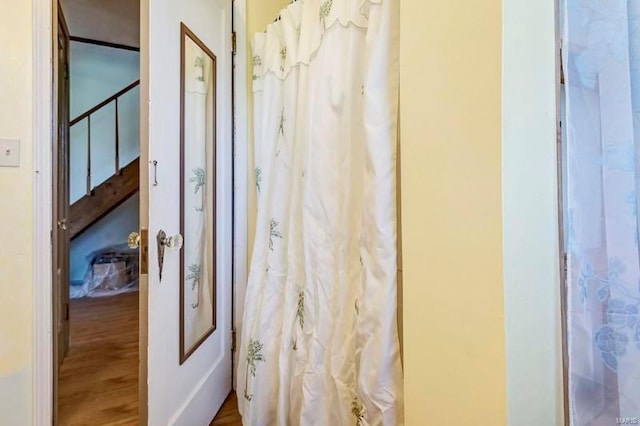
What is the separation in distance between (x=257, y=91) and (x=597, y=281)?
4.83 ft

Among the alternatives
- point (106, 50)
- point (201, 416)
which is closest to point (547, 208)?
point (201, 416)

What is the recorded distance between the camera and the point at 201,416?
1.44m

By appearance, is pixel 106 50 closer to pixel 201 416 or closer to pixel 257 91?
pixel 257 91

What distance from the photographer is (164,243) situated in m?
1.15

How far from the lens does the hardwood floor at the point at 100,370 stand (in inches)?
64.6

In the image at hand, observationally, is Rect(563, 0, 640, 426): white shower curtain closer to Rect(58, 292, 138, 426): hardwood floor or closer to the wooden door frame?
the wooden door frame

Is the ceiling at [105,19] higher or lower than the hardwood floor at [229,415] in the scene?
higher

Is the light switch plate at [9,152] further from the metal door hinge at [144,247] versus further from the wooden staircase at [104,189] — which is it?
the wooden staircase at [104,189]

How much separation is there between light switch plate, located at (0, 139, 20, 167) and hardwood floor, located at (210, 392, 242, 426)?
1.33 metres

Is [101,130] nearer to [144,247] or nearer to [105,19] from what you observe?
[105,19]

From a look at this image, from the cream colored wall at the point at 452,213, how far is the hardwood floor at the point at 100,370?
1.53m

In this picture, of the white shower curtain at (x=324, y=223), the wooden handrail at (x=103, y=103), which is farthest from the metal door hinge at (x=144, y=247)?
the wooden handrail at (x=103, y=103)

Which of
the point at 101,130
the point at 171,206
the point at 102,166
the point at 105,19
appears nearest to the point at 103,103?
the point at 101,130

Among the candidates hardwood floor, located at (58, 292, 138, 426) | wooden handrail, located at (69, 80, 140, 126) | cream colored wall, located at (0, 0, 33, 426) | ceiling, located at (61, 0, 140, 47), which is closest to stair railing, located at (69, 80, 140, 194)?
wooden handrail, located at (69, 80, 140, 126)
